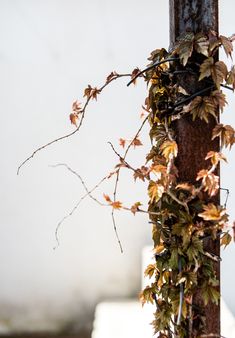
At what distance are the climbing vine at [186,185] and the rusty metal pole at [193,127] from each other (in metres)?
0.01

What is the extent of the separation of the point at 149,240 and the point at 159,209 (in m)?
2.02

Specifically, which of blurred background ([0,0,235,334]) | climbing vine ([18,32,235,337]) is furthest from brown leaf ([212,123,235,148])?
blurred background ([0,0,235,334])

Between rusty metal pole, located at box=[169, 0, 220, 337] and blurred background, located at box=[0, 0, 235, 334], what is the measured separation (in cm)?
186

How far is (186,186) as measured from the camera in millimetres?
1092

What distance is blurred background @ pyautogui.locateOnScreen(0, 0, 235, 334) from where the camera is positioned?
3.02 metres

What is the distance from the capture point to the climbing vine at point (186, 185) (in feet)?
3.51

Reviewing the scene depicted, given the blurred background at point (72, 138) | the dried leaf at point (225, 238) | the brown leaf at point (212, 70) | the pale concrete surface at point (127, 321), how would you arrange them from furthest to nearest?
the blurred background at point (72, 138) < the pale concrete surface at point (127, 321) < the dried leaf at point (225, 238) < the brown leaf at point (212, 70)

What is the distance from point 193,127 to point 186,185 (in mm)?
142

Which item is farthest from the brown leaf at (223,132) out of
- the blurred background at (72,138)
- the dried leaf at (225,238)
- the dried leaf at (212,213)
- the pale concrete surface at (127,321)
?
the blurred background at (72,138)

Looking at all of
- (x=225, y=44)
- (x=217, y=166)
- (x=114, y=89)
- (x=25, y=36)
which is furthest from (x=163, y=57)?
(x=25, y=36)

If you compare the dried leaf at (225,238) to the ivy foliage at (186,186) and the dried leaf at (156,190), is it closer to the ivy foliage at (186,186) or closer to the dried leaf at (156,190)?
the ivy foliage at (186,186)

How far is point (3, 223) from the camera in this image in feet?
10.4

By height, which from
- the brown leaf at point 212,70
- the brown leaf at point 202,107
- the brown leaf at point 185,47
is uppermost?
the brown leaf at point 185,47

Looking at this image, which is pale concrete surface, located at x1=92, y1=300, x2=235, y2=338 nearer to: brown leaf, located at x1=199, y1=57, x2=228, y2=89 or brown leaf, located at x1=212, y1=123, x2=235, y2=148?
brown leaf, located at x1=212, y1=123, x2=235, y2=148
